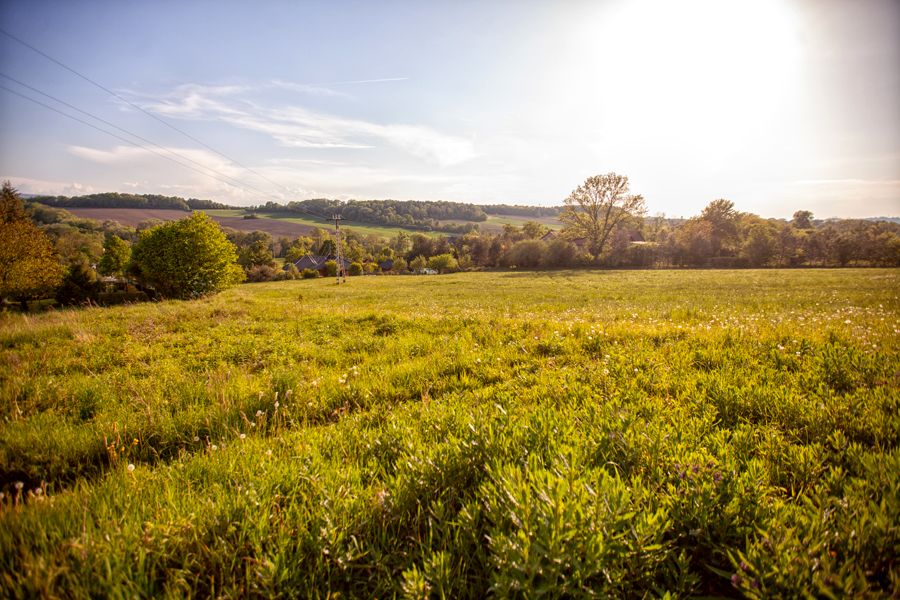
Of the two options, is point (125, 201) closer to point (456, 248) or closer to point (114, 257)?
point (114, 257)

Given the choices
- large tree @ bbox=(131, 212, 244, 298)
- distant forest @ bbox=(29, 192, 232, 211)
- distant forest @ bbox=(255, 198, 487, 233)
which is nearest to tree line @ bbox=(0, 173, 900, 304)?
large tree @ bbox=(131, 212, 244, 298)

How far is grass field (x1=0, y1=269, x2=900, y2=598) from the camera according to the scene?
1.68 metres

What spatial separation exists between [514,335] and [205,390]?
5752 mm

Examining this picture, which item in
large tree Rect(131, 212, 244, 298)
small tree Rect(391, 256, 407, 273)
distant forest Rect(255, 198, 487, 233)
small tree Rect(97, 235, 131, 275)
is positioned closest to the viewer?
large tree Rect(131, 212, 244, 298)

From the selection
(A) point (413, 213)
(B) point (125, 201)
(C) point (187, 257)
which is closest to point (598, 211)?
(C) point (187, 257)

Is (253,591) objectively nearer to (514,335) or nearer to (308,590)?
(308,590)

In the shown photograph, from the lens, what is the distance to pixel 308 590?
1705 millimetres

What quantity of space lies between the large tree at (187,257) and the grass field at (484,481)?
2469 centimetres

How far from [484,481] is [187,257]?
31.8m

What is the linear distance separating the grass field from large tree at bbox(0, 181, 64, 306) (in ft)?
135

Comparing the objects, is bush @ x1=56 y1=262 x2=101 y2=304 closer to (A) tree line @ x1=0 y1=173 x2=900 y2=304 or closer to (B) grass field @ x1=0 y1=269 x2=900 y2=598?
(A) tree line @ x1=0 y1=173 x2=900 y2=304

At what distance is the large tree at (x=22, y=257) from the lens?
30141 mm

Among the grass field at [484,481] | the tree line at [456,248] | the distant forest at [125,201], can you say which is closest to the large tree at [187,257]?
the tree line at [456,248]

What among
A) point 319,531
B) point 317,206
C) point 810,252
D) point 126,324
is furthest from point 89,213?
point 810,252
